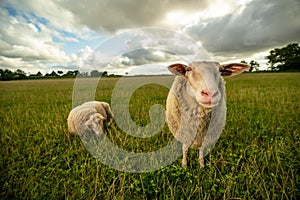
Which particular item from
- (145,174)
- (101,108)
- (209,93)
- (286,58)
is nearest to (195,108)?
(209,93)

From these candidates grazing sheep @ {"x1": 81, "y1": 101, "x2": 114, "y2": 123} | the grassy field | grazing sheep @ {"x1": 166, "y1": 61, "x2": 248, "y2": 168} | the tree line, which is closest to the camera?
the grassy field

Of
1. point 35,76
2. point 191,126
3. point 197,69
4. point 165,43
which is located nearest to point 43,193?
point 191,126

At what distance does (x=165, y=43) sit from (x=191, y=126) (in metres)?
1.36

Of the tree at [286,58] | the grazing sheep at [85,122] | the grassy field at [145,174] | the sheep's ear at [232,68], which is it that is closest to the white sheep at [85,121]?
the grazing sheep at [85,122]

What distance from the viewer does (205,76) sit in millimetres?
2338

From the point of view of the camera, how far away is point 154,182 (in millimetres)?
2428

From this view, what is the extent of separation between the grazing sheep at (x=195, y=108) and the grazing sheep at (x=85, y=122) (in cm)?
162

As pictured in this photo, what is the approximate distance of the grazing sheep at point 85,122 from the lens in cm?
397

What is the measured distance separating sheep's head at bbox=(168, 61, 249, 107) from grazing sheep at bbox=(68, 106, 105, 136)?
85.1 inches

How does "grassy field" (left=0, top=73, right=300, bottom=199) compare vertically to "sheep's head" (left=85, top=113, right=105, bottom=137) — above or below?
below

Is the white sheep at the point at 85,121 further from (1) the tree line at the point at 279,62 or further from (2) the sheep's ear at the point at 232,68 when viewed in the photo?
(1) the tree line at the point at 279,62

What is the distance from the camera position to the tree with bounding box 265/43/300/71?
6358 centimetres

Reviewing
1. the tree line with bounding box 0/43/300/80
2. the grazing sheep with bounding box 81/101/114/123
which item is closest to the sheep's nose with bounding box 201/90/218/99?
the grazing sheep with bounding box 81/101/114/123

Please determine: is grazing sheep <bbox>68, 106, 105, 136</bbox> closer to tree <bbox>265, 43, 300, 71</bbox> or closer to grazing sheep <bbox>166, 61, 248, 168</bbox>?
grazing sheep <bbox>166, 61, 248, 168</bbox>
